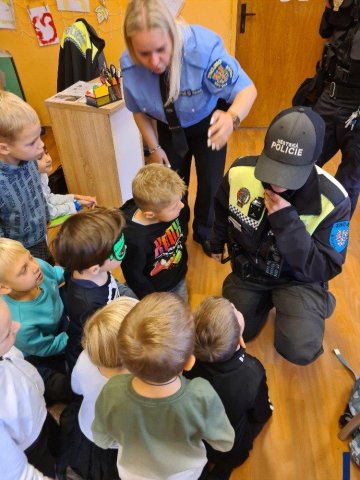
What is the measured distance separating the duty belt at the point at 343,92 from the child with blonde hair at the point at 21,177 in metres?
1.51

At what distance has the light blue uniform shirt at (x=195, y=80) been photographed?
157 cm

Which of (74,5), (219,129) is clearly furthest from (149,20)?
(74,5)

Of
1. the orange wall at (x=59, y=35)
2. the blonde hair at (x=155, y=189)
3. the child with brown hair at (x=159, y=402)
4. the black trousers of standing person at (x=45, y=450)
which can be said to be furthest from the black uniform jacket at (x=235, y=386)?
the orange wall at (x=59, y=35)

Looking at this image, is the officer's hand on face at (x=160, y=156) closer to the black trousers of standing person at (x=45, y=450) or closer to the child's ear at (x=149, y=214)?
the child's ear at (x=149, y=214)

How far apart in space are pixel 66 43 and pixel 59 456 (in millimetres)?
2553

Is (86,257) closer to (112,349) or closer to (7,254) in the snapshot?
(7,254)

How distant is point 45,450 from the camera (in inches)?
47.8

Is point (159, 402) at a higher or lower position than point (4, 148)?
lower

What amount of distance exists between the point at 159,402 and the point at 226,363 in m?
0.32

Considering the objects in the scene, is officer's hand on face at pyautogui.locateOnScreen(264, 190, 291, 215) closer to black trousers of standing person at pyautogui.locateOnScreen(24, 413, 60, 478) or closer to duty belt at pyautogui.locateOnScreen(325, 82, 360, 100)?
duty belt at pyautogui.locateOnScreen(325, 82, 360, 100)

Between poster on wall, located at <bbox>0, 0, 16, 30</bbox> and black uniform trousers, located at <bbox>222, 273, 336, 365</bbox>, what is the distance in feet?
11.2

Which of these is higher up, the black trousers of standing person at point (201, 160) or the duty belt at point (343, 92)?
the duty belt at point (343, 92)

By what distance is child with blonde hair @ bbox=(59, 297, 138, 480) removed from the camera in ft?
3.26

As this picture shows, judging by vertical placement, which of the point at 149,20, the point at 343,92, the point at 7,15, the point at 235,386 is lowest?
the point at 235,386
